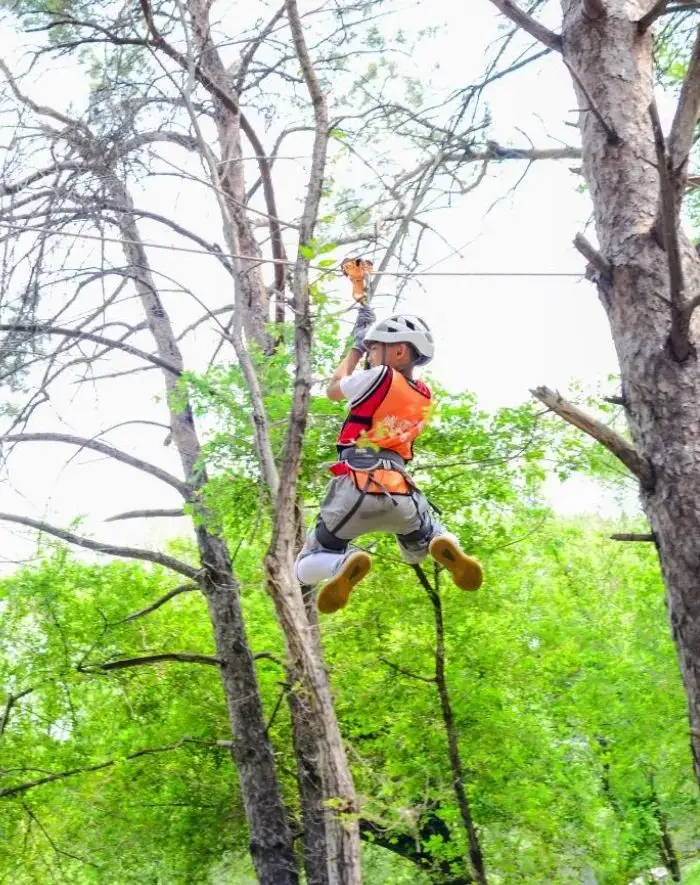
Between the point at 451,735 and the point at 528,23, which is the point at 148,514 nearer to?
the point at 451,735

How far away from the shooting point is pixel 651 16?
5625 mm

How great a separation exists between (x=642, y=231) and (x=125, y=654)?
398 inches

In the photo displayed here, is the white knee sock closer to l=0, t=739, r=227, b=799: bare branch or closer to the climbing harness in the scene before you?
the climbing harness

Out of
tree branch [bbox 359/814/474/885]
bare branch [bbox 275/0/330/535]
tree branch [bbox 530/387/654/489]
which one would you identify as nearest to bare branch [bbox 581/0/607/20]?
bare branch [bbox 275/0/330/535]

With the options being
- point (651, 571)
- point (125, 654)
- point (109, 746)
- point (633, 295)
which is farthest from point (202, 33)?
point (651, 571)

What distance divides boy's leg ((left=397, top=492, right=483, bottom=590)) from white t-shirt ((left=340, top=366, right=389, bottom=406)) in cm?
69

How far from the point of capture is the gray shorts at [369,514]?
5.35 metres

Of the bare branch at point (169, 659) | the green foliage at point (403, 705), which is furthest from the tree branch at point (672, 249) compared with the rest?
the bare branch at point (169, 659)

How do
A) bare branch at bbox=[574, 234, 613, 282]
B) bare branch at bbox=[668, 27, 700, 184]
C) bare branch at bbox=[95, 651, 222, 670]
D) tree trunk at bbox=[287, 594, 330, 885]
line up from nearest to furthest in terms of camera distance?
bare branch at bbox=[668, 27, 700, 184] → bare branch at bbox=[574, 234, 613, 282] → tree trunk at bbox=[287, 594, 330, 885] → bare branch at bbox=[95, 651, 222, 670]

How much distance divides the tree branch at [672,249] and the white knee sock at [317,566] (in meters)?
1.95

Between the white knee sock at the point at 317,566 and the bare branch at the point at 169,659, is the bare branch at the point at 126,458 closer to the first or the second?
the bare branch at the point at 169,659

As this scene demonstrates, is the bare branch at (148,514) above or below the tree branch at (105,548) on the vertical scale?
above

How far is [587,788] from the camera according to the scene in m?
16.6

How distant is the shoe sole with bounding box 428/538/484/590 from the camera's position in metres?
5.48
